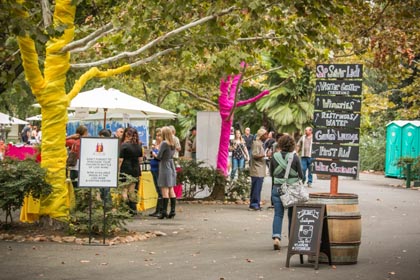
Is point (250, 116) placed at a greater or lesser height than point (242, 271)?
greater

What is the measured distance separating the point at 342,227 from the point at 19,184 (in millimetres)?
5229

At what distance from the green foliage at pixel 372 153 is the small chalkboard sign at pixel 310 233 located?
32.3 meters

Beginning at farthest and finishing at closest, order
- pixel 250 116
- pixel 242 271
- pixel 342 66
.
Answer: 1. pixel 250 116
2. pixel 342 66
3. pixel 242 271

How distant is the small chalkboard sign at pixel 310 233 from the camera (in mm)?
11914

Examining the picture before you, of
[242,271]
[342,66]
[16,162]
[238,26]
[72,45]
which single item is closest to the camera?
[242,271]

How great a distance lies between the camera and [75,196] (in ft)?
51.7

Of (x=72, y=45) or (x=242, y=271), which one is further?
(x=72, y=45)

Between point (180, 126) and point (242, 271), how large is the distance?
147ft

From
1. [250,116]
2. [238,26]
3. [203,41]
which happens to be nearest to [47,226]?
[203,41]

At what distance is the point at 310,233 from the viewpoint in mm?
12039

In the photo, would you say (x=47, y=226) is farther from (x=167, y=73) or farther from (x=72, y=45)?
(x=167, y=73)

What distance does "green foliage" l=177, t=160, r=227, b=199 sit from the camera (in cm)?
2284

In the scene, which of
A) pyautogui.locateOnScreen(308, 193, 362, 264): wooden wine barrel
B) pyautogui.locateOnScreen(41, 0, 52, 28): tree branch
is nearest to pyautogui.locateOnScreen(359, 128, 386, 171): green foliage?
pyautogui.locateOnScreen(41, 0, 52, 28): tree branch

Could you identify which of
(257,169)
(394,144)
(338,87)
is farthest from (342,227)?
(394,144)
